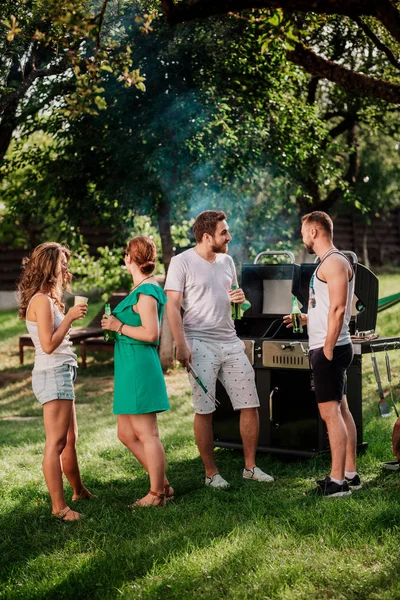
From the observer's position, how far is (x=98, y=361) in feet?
43.3

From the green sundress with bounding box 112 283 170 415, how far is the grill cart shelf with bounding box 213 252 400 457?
139 centimetres

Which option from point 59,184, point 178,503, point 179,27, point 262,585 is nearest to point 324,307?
point 178,503

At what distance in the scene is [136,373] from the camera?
14.8ft

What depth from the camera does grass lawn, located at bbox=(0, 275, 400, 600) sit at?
131 inches

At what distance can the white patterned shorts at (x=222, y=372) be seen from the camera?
4969 mm

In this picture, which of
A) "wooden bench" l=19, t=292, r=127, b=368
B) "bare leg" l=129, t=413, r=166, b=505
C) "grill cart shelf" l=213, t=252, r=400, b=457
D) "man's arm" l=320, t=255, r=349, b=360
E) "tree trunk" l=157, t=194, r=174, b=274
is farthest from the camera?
"wooden bench" l=19, t=292, r=127, b=368

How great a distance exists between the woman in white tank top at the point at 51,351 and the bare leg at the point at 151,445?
39 cm

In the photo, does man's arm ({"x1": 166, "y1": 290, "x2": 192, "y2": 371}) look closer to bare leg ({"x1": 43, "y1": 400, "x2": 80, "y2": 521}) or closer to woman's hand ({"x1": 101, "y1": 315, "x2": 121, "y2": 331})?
woman's hand ({"x1": 101, "y1": 315, "x2": 121, "y2": 331})

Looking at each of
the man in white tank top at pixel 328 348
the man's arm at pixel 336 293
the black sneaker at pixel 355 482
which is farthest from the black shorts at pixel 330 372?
the black sneaker at pixel 355 482

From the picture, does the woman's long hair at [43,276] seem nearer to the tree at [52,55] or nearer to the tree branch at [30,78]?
the tree at [52,55]

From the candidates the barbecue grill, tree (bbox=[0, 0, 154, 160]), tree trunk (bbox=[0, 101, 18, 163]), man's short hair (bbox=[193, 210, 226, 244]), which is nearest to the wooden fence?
tree trunk (bbox=[0, 101, 18, 163])

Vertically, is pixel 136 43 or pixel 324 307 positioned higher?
pixel 136 43

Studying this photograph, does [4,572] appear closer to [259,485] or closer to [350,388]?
[259,485]

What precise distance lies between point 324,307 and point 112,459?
98.6 inches
